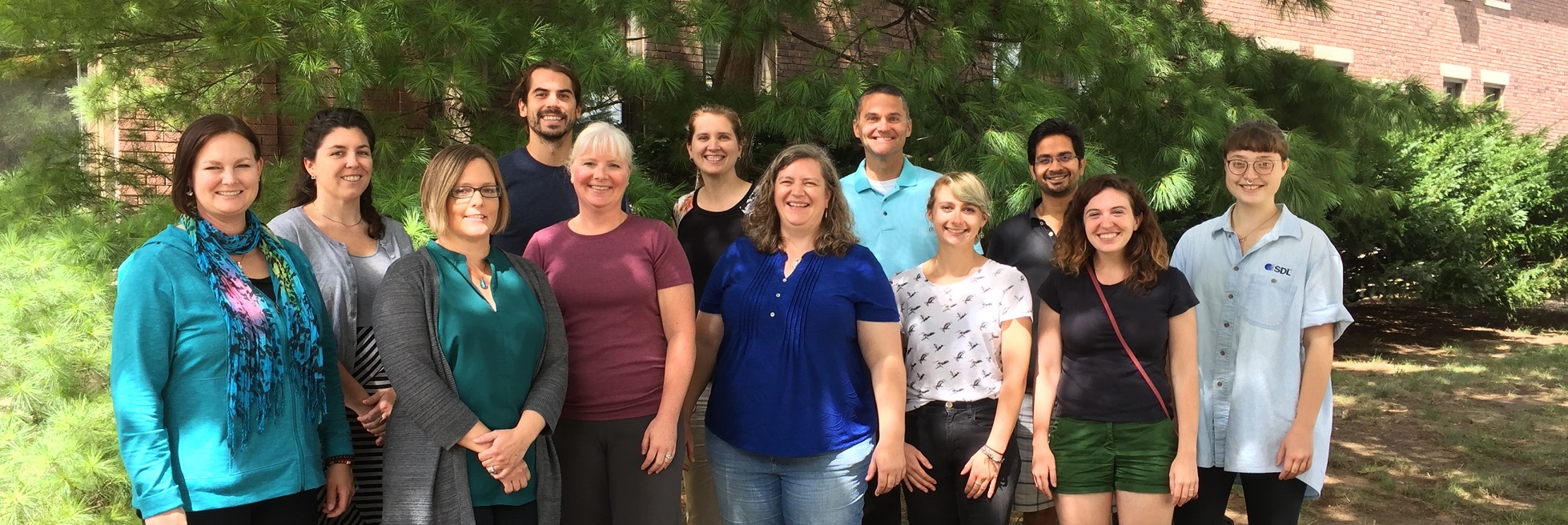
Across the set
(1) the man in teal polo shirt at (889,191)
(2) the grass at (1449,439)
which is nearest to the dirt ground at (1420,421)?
(2) the grass at (1449,439)

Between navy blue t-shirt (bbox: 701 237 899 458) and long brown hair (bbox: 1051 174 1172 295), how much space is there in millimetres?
515

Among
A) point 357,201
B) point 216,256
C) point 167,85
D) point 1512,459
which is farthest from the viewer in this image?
point 1512,459

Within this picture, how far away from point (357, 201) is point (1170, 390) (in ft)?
7.24

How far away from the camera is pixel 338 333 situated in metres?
2.64

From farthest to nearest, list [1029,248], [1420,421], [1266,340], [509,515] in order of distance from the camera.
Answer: [1420,421], [1029,248], [1266,340], [509,515]

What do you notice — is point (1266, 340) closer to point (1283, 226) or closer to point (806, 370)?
point (1283, 226)

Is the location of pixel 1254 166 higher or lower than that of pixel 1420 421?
higher

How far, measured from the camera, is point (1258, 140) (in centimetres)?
294

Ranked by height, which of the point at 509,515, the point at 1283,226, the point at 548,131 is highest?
the point at 548,131

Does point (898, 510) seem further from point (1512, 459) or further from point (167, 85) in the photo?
point (1512, 459)

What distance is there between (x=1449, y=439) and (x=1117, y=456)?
16.5 ft

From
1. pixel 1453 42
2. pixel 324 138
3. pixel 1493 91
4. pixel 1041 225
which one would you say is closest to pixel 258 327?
pixel 324 138

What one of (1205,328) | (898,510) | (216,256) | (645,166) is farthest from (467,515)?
(645,166)

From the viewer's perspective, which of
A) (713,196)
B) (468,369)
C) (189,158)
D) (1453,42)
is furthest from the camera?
(1453,42)
